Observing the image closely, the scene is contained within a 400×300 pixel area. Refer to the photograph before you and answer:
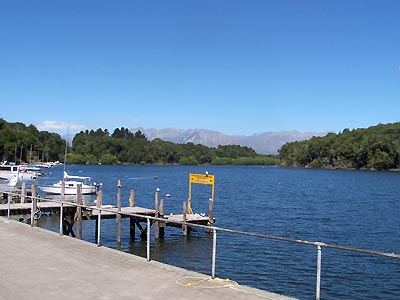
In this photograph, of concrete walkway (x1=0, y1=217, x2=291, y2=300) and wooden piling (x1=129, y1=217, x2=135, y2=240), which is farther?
wooden piling (x1=129, y1=217, x2=135, y2=240)

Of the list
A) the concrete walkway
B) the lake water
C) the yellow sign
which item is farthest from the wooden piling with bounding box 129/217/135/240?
the concrete walkway

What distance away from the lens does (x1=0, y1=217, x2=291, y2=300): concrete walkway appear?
31.0 feet

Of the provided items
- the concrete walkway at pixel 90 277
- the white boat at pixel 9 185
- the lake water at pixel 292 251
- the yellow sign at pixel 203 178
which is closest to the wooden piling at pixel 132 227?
the lake water at pixel 292 251

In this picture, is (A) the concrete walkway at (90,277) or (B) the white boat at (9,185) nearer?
(A) the concrete walkway at (90,277)

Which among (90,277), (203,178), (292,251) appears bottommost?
(292,251)

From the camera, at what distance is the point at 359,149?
198 meters

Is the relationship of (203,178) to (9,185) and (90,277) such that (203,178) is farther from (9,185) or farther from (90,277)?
(9,185)

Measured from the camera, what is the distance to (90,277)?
10.8 metres

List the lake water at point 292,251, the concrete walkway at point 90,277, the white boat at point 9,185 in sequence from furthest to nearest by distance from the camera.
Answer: the white boat at point 9,185, the lake water at point 292,251, the concrete walkway at point 90,277

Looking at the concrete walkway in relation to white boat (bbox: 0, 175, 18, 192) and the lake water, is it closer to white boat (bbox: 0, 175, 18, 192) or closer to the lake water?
the lake water

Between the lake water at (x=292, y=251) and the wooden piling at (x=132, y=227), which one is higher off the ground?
the wooden piling at (x=132, y=227)

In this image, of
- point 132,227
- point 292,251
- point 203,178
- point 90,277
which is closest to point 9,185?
point 203,178

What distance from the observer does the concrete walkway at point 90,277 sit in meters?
9.44

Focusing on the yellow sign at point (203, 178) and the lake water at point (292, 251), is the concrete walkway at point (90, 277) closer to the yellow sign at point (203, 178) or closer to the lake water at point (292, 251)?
the lake water at point (292, 251)
